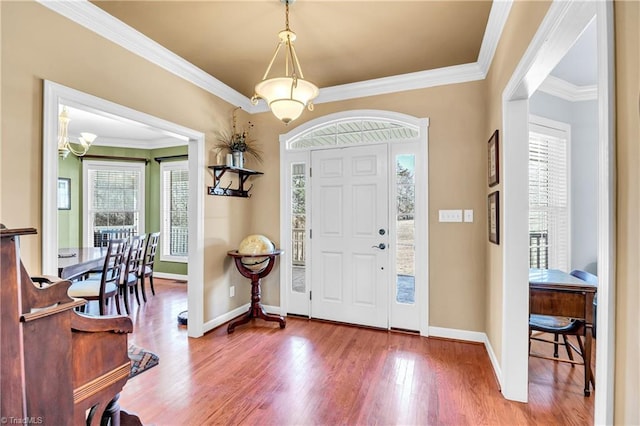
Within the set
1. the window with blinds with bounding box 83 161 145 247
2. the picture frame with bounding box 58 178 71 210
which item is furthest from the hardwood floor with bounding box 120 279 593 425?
the picture frame with bounding box 58 178 71 210

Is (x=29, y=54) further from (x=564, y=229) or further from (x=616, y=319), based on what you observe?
(x=564, y=229)

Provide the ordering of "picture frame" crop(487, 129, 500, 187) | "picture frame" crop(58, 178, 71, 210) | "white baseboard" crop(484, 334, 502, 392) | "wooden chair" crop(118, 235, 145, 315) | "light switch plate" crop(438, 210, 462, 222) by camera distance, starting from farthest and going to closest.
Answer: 1. "picture frame" crop(58, 178, 71, 210)
2. "wooden chair" crop(118, 235, 145, 315)
3. "light switch plate" crop(438, 210, 462, 222)
4. "picture frame" crop(487, 129, 500, 187)
5. "white baseboard" crop(484, 334, 502, 392)

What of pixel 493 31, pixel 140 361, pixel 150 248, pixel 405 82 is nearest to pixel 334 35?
pixel 405 82

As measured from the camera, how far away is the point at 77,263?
3.05 m

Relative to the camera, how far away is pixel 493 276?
2672mm

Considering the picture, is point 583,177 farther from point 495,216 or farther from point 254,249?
point 254,249

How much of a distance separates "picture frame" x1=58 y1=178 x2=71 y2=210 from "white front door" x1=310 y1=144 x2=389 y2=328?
479 cm

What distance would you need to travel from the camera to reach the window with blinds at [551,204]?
11.4 feet

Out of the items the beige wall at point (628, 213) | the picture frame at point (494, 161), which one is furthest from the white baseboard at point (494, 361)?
the beige wall at point (628, 213)

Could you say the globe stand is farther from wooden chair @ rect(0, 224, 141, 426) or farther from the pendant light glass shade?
wooden chair @ rect(0, 224, 141, 426)

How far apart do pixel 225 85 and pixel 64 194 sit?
420 centimetres

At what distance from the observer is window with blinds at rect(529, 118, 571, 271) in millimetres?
3477

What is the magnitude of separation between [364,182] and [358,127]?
66 centimetres

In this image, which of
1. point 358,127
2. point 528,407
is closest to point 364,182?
point 358,127
